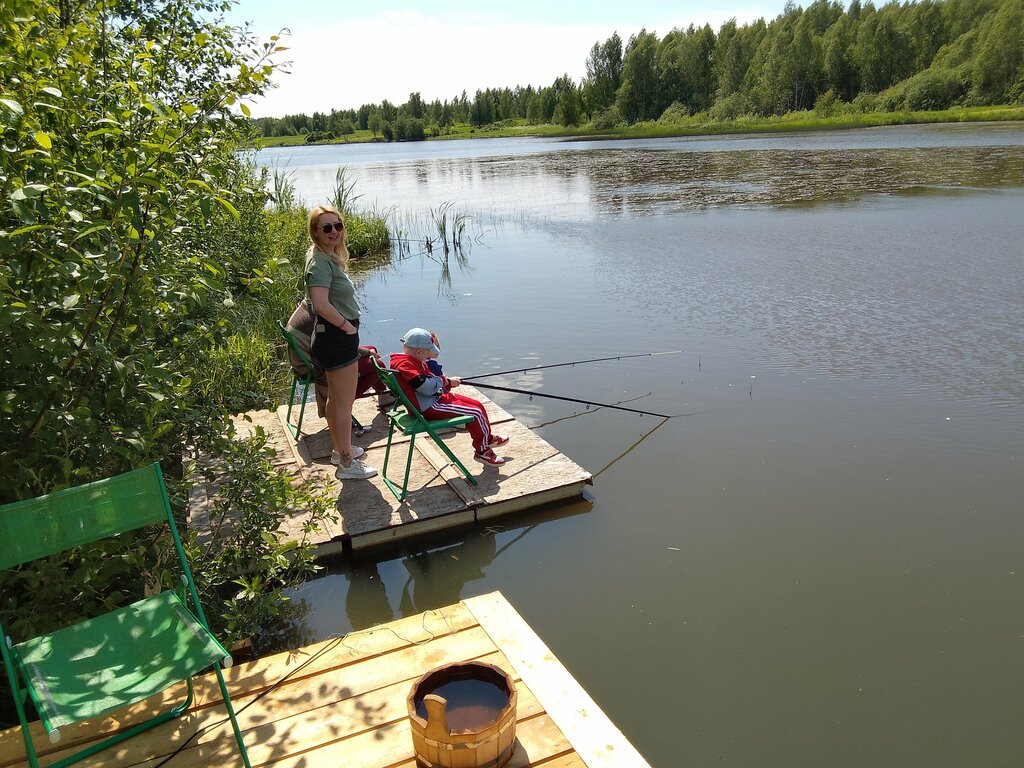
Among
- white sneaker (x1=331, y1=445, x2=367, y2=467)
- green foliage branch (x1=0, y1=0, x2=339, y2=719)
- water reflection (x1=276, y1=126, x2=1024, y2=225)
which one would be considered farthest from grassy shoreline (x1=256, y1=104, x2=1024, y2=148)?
green foliage branch (x1=0, y1=0, x2=339, y2=719)

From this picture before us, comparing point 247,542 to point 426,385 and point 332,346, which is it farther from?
point 426,385

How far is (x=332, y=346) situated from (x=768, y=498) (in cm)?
292

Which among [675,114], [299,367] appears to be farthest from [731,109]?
[299,367]

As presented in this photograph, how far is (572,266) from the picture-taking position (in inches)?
487

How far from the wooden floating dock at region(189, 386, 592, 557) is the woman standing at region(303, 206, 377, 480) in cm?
42

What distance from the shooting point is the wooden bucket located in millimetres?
2170

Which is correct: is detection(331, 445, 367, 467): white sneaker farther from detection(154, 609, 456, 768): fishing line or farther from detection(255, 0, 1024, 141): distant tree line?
detection(255, 0, 1024, 141): distant tree line

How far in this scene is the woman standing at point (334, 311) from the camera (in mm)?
4176

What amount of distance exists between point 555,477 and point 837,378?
11.2 feet

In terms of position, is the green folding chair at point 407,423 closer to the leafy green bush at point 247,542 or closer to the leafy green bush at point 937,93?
the leafy green bush at point 247,542

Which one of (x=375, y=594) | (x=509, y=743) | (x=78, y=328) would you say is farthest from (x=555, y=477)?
(x=78, y=328)

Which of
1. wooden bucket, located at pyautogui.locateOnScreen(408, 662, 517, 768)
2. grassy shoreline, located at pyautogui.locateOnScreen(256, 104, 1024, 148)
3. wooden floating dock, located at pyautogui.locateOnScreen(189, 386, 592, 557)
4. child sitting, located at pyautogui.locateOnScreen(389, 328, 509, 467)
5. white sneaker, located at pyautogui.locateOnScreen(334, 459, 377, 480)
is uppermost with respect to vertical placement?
grassy shoreline, located at pyautogui.locateOnScreen(256, 104, 1024, 148)

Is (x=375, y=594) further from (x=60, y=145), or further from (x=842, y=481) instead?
(x=842, y=481)

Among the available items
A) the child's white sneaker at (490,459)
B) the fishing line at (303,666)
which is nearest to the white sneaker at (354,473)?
the child's white sneaker at (490,459)
